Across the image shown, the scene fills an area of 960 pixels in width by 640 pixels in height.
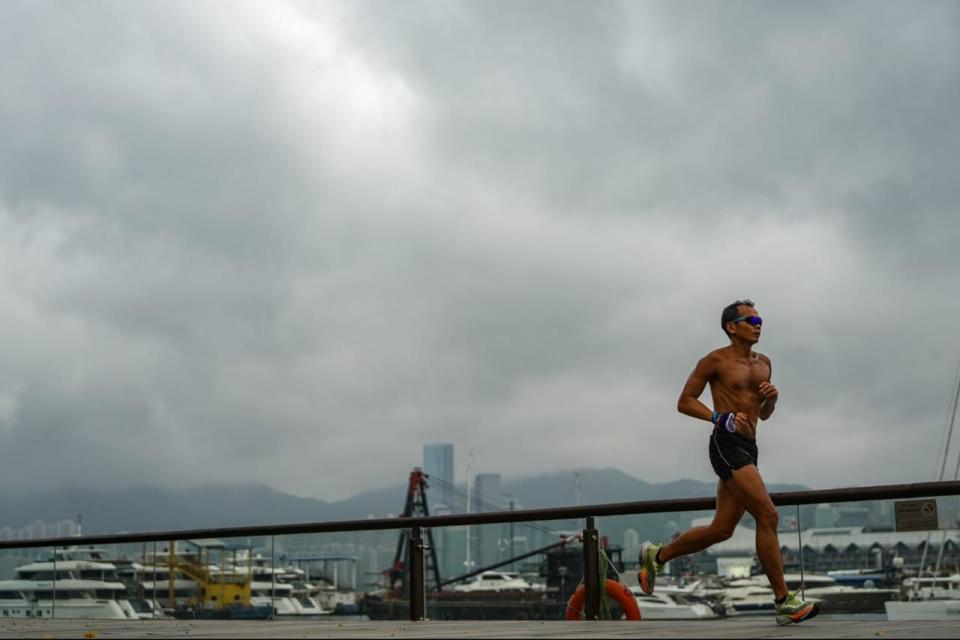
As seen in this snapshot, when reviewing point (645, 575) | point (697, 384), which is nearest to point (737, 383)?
point (697, 384)

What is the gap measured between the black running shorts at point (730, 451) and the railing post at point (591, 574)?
5.87 feet

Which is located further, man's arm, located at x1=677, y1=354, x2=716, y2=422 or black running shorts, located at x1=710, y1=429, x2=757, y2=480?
man's arm, located at x1=677, y1=354, x2=716, y2=422

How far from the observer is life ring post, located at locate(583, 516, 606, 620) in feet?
29.4

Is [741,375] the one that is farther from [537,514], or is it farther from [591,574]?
[537,514]

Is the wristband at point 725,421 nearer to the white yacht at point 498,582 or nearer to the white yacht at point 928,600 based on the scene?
the white yacht at point 928,600

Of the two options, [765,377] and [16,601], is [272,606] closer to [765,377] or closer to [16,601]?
[16,601]

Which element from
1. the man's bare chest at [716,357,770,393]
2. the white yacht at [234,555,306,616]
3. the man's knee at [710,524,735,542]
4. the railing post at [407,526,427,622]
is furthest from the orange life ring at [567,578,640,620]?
the white yacht at [234,555,306,616]

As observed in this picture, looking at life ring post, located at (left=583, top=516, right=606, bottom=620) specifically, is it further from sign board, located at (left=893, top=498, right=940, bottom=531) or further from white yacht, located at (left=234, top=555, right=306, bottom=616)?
white yacht, located at (left=234, top=555, right=306, bottom=616)

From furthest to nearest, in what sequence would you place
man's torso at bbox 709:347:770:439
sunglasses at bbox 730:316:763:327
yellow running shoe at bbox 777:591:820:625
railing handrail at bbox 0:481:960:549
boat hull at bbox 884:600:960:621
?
boat hull at bbox 884:600:960:621 → railing handrail at bbox 0:481:960:549 → sunglasses at bbox 730:316:763:327 → man's torso at bbox 709:347:770:439 → yellow running shoe at bbox 777:591:820:625

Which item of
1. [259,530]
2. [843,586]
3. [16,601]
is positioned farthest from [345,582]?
[843,586]

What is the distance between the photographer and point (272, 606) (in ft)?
34.8

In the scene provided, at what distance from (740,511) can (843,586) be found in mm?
1312

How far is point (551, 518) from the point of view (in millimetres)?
9375

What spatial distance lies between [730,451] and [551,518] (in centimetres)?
227
